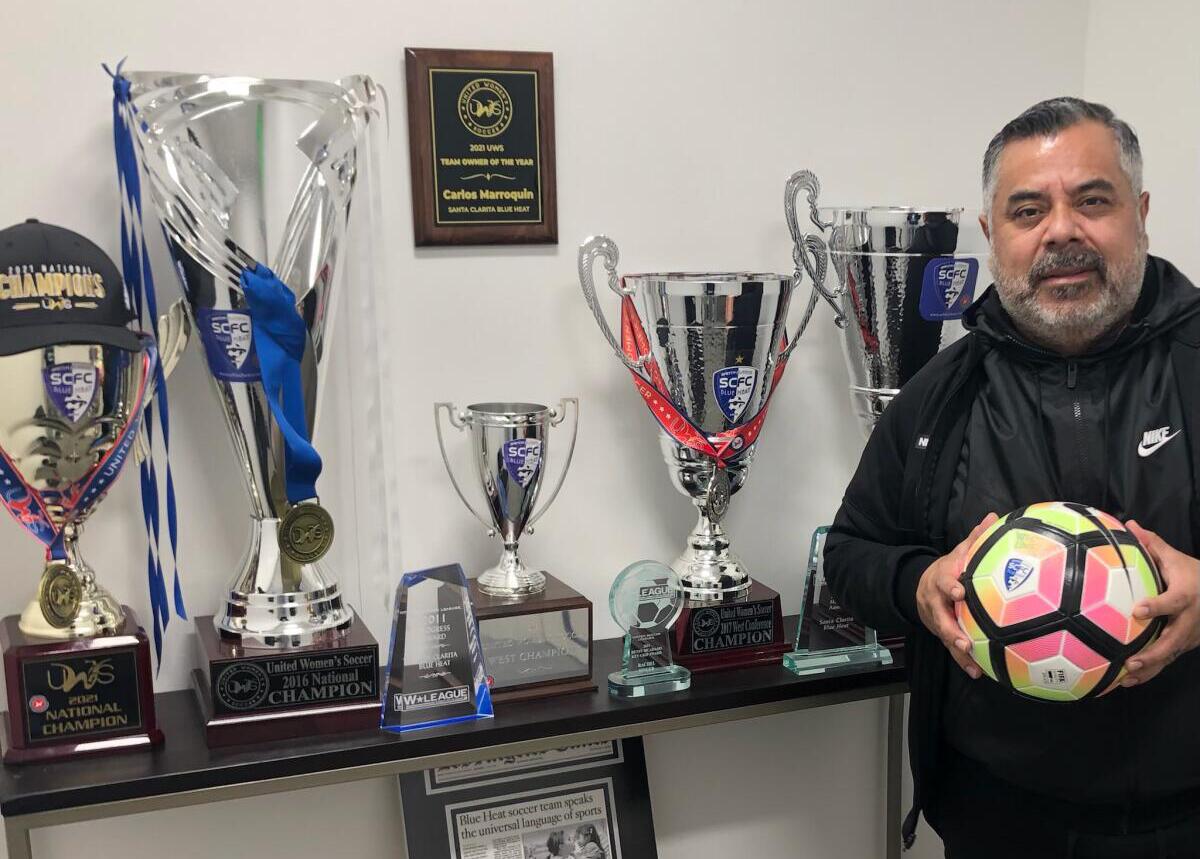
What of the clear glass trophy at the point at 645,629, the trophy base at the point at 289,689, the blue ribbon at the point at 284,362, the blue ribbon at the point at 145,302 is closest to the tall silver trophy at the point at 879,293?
the clear glass trophy at the point at 645,629

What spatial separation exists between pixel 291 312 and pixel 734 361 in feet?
2.01

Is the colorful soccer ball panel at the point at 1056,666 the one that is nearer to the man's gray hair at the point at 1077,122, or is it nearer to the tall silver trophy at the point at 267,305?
the man's gray hair at the point at 1077,122

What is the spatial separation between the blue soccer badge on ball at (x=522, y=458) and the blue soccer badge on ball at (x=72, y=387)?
51 centimetres

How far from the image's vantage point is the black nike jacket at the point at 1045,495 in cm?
124

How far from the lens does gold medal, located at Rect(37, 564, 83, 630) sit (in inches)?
49.6

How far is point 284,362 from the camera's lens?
132 cm

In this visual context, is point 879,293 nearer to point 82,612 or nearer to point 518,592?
point 518,592

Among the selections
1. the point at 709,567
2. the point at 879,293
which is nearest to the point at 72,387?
the point at 709,567

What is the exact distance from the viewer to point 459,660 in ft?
4.62

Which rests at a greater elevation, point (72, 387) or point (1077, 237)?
point (1077, 237)

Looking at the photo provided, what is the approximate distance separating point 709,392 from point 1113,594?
62 centimetres

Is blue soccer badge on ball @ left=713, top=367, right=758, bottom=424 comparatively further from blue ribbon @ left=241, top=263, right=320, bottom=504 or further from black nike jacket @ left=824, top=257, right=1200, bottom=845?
blue ribbon @ left=241, top=263, right=320, bottom=504

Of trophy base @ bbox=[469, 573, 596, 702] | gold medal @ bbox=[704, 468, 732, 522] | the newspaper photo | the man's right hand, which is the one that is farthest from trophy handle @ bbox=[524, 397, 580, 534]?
the man's right hand

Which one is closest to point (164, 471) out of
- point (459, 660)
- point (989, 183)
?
point (459, 660)
